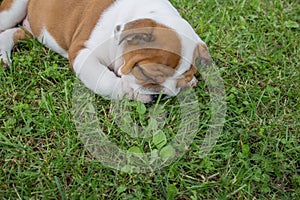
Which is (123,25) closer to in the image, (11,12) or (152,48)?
(152,48)

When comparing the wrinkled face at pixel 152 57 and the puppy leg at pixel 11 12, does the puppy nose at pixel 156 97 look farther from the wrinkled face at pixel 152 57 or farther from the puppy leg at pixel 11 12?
the puppy leg at pixel 11 12

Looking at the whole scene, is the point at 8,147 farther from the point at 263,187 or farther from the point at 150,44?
the point at 263,187

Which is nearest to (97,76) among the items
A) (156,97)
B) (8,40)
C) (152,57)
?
(156,97)

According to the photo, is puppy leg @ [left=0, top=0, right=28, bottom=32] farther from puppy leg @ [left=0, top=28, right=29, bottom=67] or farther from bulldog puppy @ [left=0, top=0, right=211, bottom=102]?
puppy leg @ [left=0, top=28, right=29, bottom=67]

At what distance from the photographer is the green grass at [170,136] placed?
3.29 m

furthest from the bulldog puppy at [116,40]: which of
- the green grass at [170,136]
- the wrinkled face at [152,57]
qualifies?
the green grass at [170,136]

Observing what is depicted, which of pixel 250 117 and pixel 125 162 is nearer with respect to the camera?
pixel 125 162

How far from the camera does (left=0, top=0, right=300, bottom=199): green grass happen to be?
3.29 metres

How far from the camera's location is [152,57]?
3354 mm

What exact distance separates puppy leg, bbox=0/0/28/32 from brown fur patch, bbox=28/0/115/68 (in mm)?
134

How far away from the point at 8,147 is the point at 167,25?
1.82m

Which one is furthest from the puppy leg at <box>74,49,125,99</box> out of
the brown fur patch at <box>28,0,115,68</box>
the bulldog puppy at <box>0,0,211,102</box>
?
the brown fur patch at <box>28,0,115,68</box>

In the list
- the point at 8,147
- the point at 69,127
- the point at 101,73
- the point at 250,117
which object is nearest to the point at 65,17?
the point at 101,73

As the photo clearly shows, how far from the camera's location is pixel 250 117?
401 cm
